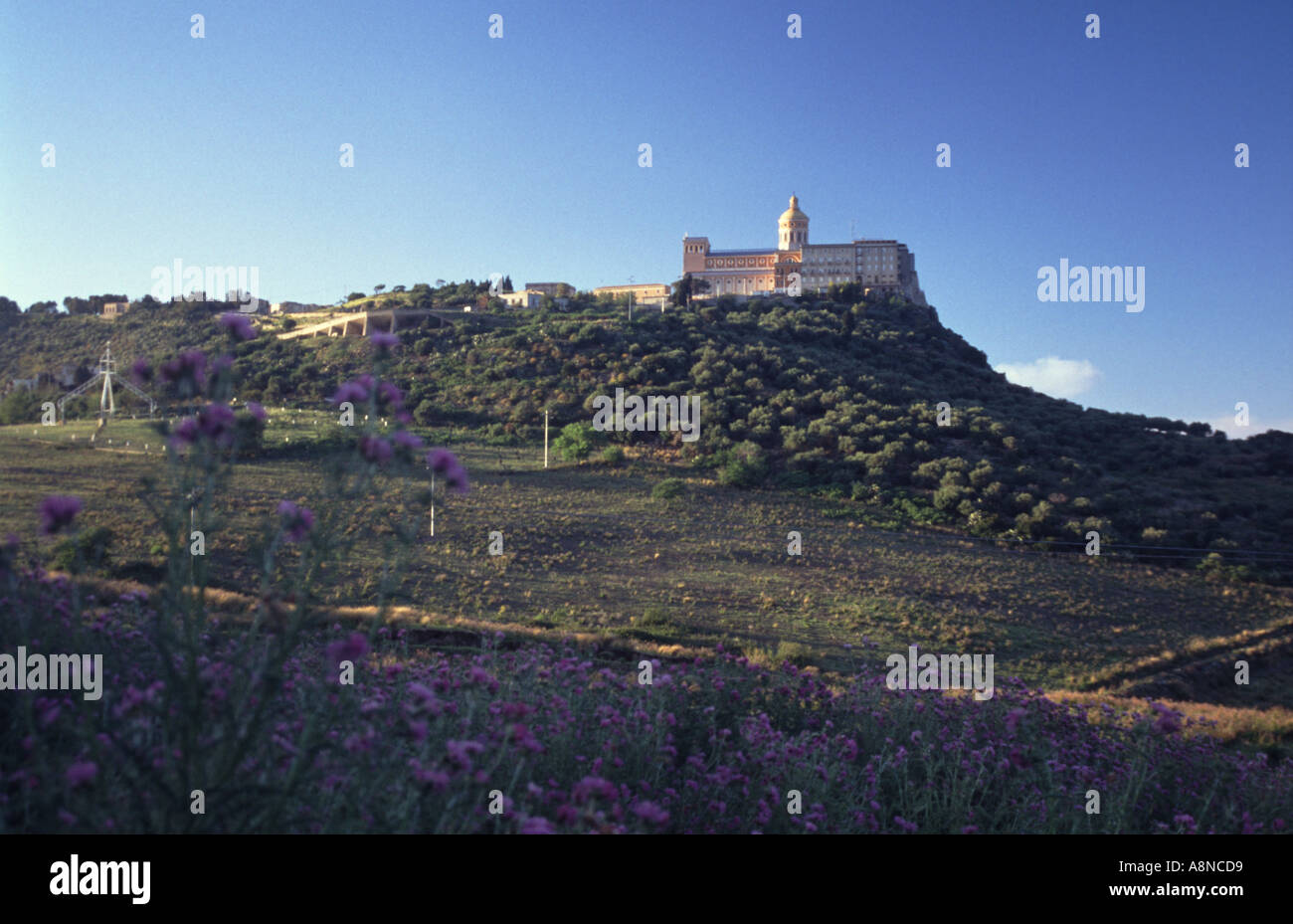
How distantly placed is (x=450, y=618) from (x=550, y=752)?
4.86 metres

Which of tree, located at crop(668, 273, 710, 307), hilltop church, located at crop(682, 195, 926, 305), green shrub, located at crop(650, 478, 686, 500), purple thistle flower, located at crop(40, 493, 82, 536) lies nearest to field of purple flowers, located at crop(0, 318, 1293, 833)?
purple thistle flower, located at crop(40, 493, 82, 536)

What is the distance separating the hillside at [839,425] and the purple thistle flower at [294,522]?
1255 centimetres

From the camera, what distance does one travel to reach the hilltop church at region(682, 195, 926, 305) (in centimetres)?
5212

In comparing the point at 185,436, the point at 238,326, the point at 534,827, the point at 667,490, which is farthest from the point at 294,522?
the point at 667,490

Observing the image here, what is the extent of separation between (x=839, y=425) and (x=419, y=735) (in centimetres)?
1767

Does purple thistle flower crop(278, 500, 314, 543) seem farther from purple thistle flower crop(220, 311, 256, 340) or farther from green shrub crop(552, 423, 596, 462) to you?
green shrub crop(552, 423, 596, 462)

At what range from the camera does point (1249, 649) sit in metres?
9.52

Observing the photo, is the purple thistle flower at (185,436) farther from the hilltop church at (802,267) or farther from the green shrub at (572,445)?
the hilltop church at (802,267)

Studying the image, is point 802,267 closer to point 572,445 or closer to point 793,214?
point 793,214

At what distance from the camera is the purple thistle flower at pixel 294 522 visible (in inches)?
58.2
